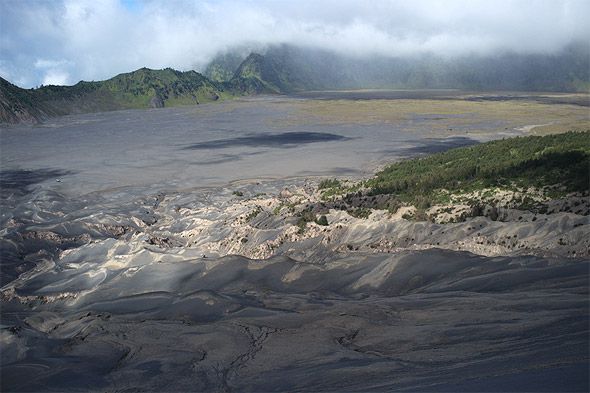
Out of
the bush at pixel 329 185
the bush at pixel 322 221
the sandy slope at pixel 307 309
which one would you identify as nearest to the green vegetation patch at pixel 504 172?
the bush at pixel 329 185

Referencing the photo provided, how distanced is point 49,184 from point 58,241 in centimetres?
2559

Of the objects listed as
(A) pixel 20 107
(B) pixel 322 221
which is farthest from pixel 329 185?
(A) pixel 20 107

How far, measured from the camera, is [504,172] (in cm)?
3847

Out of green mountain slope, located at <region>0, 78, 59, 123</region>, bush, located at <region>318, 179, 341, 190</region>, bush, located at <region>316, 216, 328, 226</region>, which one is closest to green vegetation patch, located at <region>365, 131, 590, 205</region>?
bush, located at <region>318, 179, 341, 190</region>

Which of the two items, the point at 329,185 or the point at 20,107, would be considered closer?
the point at 329,185

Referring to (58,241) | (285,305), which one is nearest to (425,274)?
(285,305)

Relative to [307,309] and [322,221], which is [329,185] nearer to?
[322,221]

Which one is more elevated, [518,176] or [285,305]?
[518,176]

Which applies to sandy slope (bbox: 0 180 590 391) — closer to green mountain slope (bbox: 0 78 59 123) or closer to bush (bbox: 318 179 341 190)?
bush (bbox: 318 179 341 190)

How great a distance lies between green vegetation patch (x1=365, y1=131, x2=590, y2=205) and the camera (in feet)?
114

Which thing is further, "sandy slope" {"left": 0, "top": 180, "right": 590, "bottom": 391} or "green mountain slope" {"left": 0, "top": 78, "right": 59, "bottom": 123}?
"green mountain slope" {"left": 0, "top": 78, "right": 59, "bottom": 123}

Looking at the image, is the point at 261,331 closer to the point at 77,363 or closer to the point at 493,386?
the point at 77,363

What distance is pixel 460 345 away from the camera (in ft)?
57.6

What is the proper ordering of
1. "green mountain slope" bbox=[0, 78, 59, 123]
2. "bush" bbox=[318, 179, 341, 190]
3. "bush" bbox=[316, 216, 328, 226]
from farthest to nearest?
1. "green mountain slope" bbox=[0, 78, 59, 123]
2. "bush" bbox=[318, 179, 341, 190]
3. "bush" bbox=[316, 216, 328, 226]
